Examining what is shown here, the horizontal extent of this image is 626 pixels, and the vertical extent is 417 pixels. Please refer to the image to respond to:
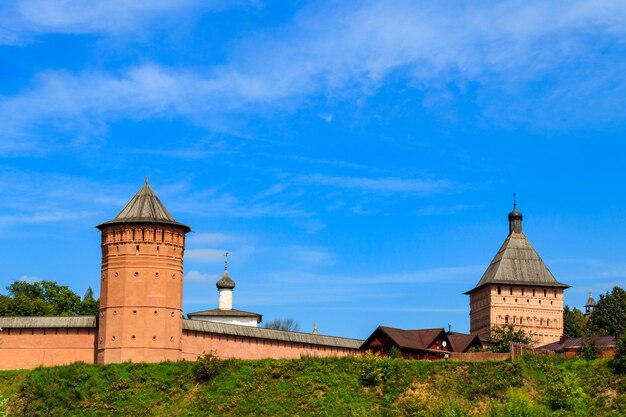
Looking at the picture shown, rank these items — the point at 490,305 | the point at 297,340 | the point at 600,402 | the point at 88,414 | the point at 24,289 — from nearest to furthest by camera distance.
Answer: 1. the point at 600,402
2. the point at 88,414
3. the point at 297,340
4. the point at 490,305
5. the point at 24,289

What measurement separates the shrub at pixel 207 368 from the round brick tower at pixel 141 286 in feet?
8.95

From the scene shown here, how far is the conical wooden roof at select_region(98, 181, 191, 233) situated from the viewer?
46781mm

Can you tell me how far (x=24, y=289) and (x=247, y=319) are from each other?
1842 cm

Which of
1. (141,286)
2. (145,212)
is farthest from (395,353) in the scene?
(145,212)

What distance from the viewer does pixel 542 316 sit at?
66062 millimetres

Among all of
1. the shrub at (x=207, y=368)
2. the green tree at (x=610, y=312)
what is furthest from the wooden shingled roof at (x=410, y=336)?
the green tree at (x=610, y=312)

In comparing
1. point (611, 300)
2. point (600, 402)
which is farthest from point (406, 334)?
point (611, 300)

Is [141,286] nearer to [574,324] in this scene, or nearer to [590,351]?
[590,351]

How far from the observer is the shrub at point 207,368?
42.5m

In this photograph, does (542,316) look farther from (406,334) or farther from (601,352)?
(601,352)

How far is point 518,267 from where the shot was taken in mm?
67062

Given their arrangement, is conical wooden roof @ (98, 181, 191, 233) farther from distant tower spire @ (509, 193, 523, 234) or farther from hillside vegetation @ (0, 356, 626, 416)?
distant tower spire @ (509, 193, 523, 234)

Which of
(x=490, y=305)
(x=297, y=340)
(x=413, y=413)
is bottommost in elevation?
(x=413, y=413)

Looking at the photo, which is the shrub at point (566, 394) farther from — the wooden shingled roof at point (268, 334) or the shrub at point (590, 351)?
the wooden shingled roof at point (268, 334)
